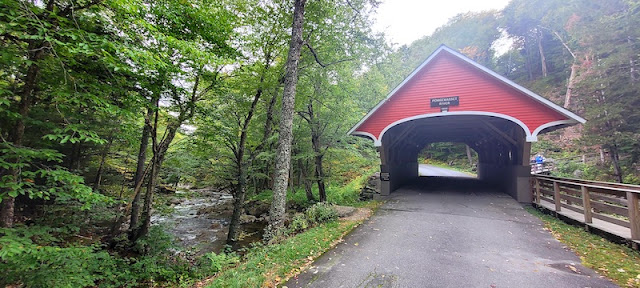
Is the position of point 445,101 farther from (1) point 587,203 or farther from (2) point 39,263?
(2) point 39,263

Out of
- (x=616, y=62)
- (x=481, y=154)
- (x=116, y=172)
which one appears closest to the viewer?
(x=116, y=172)

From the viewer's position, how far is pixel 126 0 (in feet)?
11.4

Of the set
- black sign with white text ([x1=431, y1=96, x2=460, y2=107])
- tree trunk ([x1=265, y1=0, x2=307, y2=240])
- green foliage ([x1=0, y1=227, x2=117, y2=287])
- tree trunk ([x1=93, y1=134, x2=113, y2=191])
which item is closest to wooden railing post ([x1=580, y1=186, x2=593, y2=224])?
black sign with white text ([x1=431, y1=96, x2=460, y2=107])

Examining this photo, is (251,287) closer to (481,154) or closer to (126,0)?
(126,0)

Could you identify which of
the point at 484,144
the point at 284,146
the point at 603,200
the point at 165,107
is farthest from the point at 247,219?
the point at 484,144

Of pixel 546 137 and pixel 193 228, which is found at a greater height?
pixel 546 137

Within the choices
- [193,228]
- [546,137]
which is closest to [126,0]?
[193,228]

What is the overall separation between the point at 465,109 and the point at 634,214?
558cm

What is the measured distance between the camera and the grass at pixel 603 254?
3.70 meters

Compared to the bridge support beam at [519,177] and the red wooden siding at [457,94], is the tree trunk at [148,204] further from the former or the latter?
the bridge support beam at [519,177]

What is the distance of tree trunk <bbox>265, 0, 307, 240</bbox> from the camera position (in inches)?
251

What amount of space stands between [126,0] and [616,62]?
2190 cm

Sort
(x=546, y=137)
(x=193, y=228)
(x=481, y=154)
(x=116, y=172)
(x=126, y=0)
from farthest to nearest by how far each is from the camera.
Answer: (x=546, y=137) → (x=481, y=154) → (x=193, y=228) → (x=116, y=172) → (x=126, y=0)

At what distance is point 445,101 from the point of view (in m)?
9.81
